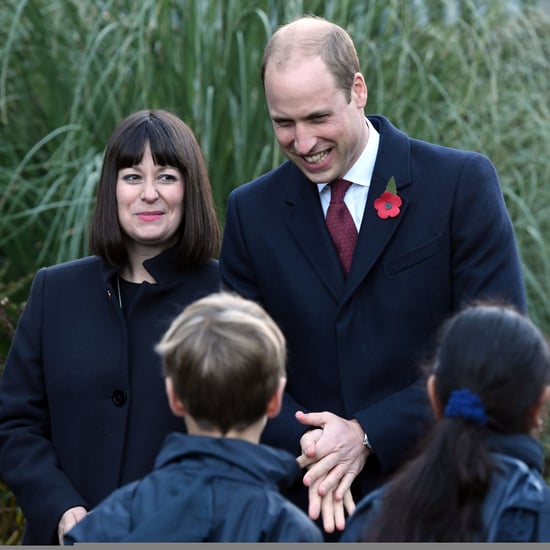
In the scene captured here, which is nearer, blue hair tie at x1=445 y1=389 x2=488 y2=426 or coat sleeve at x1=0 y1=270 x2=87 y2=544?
blue hair tie at x1=445 y1=389 x2=488 y2=426

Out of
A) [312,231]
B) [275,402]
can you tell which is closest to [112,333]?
[312,231]

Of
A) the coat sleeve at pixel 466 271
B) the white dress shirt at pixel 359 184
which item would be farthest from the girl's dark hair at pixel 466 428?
the white dress shirt at pixel 359 184

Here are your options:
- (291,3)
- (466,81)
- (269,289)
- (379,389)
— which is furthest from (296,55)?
(466,81)

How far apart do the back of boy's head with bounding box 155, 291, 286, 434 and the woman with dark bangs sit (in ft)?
3.17

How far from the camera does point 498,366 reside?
2.58 metres

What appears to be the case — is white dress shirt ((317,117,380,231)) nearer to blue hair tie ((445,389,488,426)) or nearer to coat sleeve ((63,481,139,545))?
blue hair tie ((445,389,488,426))

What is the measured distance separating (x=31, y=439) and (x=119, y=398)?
11.5 inches

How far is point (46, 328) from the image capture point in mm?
3742

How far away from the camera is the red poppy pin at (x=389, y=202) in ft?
11.4

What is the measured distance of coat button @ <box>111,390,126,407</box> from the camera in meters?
3.64

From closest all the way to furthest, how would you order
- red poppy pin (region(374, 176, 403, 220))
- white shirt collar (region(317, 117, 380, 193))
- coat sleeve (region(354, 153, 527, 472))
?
coat sleeve (region(354, 153, 527, 472)) → red poppy pin (region(374, 176, 403, 220)) → white shirt collar (region(317, 117, 380, 193))

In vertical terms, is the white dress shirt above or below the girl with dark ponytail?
above

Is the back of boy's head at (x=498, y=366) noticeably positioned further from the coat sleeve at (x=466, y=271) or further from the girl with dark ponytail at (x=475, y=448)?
the coat sleeve at (x=466, y=271)

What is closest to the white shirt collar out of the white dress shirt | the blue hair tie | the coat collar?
the white dress shirt
